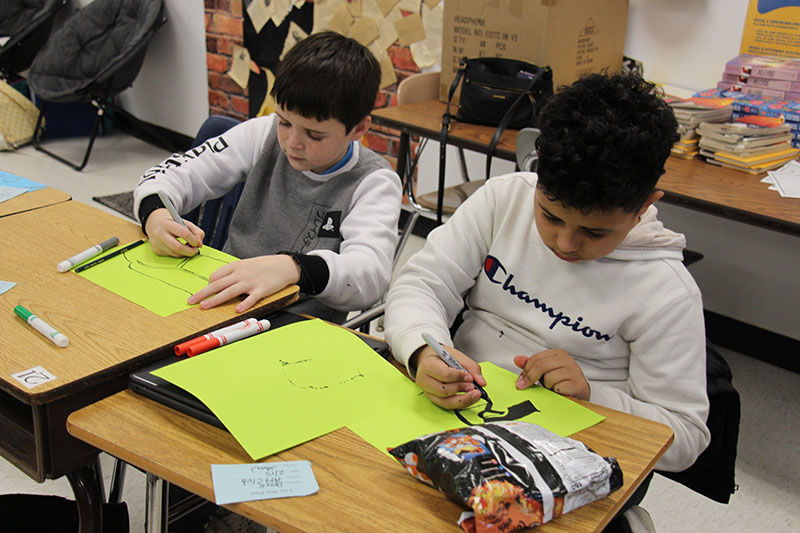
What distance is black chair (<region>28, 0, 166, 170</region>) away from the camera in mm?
4082

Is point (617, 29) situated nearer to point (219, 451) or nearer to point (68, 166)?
point (219, 451)

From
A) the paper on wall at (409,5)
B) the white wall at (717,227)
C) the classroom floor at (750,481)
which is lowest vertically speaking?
the classroom floor at (750,481)

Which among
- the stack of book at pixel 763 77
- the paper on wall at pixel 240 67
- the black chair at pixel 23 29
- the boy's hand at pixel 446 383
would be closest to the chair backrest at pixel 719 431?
the boy's hand at pixel 446 383

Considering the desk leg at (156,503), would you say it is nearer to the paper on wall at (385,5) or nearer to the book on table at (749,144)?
the book on table at (749,144)

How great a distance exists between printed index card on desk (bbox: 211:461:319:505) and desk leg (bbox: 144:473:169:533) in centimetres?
20

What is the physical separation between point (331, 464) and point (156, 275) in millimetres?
562

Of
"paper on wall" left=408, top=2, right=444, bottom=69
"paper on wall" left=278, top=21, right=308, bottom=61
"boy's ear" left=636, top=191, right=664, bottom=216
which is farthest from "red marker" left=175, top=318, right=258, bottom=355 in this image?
"paper on wall" left=278, top=21, right=308, bottom=61

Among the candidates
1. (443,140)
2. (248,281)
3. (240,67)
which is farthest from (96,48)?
(248,281)

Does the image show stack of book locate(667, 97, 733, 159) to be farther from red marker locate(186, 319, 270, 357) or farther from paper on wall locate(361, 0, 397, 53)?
red marker locate(186, 319, 270, 357)

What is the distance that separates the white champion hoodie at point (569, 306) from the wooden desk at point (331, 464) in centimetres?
13

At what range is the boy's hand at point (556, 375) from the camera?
1.01m

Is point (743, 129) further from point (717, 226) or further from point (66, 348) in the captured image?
point (66, 348)

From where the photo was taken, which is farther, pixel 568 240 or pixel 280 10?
pixel 280 10

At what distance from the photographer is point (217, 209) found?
1764 millimetres
